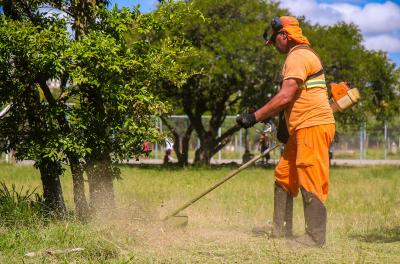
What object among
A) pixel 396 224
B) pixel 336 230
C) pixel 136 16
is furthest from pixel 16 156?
pixel 396 224

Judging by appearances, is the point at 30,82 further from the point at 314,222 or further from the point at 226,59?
the point at 226,59

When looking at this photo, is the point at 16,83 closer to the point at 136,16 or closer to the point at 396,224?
the point at 136,16

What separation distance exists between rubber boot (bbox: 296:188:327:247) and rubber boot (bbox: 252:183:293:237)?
0.56 m

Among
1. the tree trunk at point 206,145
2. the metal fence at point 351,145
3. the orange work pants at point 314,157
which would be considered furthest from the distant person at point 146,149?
the metal fence at point 351,145

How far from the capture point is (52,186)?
740 cm

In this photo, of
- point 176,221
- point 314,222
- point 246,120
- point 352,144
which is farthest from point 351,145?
point 246,120

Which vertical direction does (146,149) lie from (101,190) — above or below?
above

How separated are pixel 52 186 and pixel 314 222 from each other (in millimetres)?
2966

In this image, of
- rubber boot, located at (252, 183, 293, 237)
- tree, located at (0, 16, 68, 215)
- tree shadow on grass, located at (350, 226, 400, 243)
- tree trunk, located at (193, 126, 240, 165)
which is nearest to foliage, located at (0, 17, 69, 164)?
tree, located at (0, 16, 68, 215)

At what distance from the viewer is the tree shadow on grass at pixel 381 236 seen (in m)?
6.66

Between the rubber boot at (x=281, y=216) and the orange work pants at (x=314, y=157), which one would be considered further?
the rubber boot at (x=281, y=216)

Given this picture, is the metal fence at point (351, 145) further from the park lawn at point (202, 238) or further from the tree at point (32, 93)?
the tree at point (32, 93)

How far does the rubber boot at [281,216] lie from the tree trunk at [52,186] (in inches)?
85.0

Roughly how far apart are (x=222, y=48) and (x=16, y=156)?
15.2m
